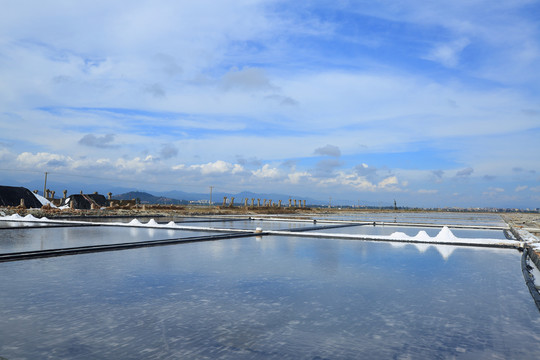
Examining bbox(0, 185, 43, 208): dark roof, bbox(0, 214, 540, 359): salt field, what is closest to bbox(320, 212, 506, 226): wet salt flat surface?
bbox(0, 185, 43, 208): dark roof

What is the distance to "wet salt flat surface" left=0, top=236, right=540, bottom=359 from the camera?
136 inches

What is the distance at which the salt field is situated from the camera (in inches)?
136

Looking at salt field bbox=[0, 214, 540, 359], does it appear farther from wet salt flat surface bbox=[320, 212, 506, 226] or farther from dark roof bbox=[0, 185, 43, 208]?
dark roof bbox=[0, 185, 43, 208]

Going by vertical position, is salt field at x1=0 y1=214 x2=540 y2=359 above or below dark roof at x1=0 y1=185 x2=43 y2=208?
below

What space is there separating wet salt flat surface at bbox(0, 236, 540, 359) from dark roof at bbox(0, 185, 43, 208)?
93.5ft

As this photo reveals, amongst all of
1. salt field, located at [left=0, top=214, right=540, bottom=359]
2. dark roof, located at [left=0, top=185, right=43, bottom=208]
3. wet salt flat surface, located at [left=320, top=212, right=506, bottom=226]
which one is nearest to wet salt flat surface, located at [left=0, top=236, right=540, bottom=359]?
salt field, located at [left=0, top=214, right=540, bottom=359]

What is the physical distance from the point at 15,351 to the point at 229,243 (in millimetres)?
8640

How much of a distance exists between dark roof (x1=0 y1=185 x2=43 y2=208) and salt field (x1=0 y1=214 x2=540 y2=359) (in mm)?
28262

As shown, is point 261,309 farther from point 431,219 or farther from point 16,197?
point 431,219

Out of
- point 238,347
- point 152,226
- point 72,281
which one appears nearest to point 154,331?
point 238,347

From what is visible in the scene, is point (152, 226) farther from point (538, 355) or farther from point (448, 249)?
point (538, 355)

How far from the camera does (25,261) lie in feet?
25.5

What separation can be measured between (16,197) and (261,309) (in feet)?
112

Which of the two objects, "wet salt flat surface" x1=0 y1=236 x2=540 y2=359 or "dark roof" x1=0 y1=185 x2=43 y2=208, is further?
"dark roof" x1=0 y1=185 x2=43 y2=208
